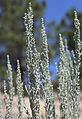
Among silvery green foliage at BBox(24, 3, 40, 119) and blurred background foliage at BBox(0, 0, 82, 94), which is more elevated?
blurred background foliage at BBox(0, 0, 82, 94)

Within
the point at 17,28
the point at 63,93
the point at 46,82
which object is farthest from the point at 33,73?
the point at 17,28

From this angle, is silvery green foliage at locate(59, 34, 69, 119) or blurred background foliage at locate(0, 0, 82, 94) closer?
silvery green foliage at locate(59, 34, 69, 119)

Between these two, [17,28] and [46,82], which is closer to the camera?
[46,82]

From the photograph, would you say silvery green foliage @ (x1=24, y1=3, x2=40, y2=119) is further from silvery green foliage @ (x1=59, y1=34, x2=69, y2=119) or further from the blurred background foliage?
the blurred background foliage

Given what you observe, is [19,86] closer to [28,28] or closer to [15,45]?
[28,28]

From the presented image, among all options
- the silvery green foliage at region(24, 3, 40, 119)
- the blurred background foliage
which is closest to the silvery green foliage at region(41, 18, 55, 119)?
the silvery green foliage at region(24, 3, 40, 119)

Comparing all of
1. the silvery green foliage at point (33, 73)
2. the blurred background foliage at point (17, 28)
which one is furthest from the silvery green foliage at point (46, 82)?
the blurred background foliage at point (17, 28)

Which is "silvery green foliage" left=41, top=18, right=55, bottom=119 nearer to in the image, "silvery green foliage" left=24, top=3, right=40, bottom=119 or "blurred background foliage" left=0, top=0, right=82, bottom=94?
"silvery green foliage" left=24, top=3, right=40, bottom=119

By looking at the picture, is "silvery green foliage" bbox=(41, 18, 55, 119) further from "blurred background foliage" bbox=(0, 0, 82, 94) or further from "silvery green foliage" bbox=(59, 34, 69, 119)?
"blurred background foliage" bbox=(0, 0, 82, 94)

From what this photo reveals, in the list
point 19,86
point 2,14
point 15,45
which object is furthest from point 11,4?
point 19,86

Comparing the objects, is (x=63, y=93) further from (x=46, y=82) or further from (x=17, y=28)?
(x=17, y=28)

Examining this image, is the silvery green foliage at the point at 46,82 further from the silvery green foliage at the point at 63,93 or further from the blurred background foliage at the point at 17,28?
the blurred background foliage at the point at 17,28

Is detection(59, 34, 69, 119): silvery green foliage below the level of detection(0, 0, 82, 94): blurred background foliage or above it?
below

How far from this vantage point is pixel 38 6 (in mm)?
24656
